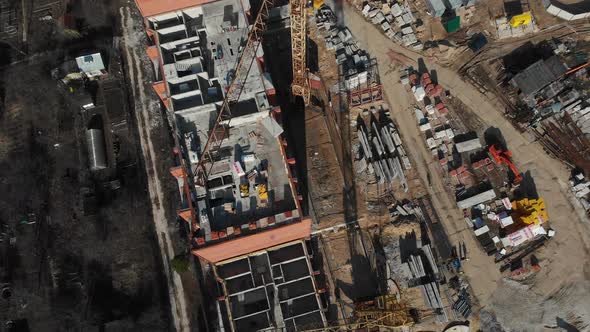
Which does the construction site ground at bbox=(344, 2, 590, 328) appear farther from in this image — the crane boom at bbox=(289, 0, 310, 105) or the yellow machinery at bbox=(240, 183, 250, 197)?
the yellow machinery at bbox=(240, 183, 250, 197)

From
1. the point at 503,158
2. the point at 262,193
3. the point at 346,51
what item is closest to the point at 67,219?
the point at 262,193

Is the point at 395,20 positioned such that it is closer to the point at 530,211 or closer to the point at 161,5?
the point at 530,211

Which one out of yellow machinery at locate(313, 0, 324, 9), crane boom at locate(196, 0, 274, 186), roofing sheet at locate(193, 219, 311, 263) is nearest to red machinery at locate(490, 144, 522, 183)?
roofing sheet at locate(193, 219, 311, 263)

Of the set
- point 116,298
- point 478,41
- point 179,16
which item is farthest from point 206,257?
point 478,41

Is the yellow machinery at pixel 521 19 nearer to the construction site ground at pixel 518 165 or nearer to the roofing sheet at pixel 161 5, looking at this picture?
the construction site ground at pixel 518 165

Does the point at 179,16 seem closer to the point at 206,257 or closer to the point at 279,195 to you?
the point at 279,195

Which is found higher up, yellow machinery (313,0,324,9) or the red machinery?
yellow machinery (313,0,324,9)

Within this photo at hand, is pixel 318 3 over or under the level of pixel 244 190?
over
